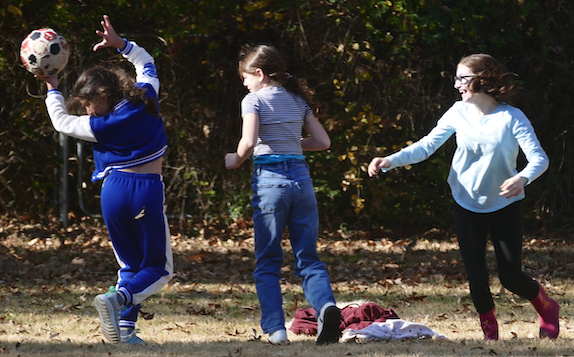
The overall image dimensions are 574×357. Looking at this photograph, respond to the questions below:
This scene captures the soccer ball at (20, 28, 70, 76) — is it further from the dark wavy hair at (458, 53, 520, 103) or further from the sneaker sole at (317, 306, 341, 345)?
the dark wavy hair at (458, 53, 520, 103)

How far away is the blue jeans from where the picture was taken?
13.8ft

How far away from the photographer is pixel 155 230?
428cm

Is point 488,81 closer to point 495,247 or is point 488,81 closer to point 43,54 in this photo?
point 495,247

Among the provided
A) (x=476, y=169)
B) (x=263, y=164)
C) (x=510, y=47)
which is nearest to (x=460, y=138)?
(x=476, y=169)

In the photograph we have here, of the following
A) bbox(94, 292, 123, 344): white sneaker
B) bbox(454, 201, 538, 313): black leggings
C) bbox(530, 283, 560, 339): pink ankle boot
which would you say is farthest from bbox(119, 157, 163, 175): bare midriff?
bbox(530, 283, 560, 339): pink ankle boot

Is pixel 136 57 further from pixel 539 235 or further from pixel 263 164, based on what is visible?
pixel 539 235

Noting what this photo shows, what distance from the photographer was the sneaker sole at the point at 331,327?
4.08 m

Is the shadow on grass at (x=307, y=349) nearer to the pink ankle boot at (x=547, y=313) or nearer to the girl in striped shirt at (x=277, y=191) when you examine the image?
the pink ankle boot at (x=547, y=313)

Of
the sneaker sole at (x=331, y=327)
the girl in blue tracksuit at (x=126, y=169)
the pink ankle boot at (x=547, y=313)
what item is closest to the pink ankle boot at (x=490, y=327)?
the pink ankle boot at (x=547, y=313)

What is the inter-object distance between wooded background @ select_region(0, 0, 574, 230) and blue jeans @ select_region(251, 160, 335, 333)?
475cm

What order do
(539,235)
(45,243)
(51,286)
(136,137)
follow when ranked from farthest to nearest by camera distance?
(539,235) < (45,243) < (51,286) < (136,137)

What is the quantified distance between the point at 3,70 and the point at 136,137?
641 centimetres

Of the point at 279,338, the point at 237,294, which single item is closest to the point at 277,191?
the point at 279,338

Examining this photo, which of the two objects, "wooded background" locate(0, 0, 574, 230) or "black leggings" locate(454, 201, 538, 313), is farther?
"wooded background" locate(0, 0, 574, 230)
